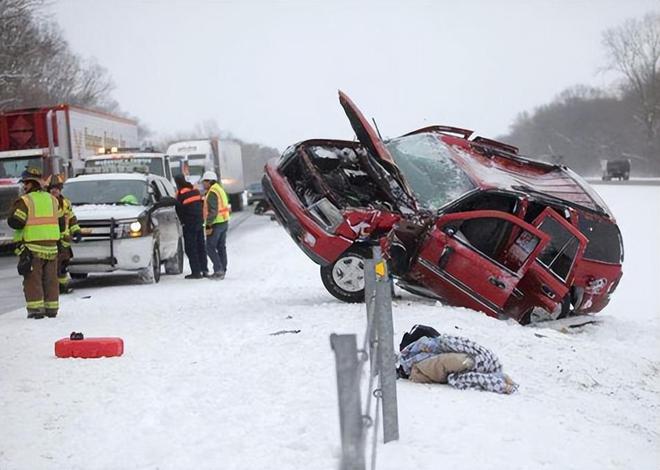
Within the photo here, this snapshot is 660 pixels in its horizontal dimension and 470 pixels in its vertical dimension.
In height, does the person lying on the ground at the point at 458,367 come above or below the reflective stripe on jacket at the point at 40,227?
below

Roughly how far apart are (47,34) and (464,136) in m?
43.1

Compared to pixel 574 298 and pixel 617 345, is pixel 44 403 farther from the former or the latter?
pixel 574 298

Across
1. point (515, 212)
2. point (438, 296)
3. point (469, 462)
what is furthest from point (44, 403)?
point (515, 212)

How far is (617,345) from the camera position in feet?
30.5

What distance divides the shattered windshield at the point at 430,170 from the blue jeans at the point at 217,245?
4.03 metres

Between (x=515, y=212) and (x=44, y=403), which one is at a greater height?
(x=515, y=212)

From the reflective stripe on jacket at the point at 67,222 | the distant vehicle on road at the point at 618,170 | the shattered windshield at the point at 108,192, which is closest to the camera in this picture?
the reflective stripe on jacket at the point at 67,222

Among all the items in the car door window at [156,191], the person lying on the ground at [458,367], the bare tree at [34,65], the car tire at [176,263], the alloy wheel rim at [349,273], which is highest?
the bare tree at [34,65]

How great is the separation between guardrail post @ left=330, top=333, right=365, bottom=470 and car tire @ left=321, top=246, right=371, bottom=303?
20.8ft

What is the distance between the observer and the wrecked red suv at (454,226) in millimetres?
9477

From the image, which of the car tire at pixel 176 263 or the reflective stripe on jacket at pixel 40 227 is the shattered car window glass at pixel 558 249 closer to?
the reflective stripe on jacket at pixel 40 227

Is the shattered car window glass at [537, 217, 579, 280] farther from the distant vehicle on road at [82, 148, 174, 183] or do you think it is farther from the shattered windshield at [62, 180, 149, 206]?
the distant vehicle on road at [82, 148, 174, 183]

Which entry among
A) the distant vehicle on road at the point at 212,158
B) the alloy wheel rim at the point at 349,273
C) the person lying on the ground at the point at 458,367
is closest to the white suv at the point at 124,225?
the alloy wheel rim at the point at 349,273

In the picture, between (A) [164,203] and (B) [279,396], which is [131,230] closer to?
(A) [164,203]
